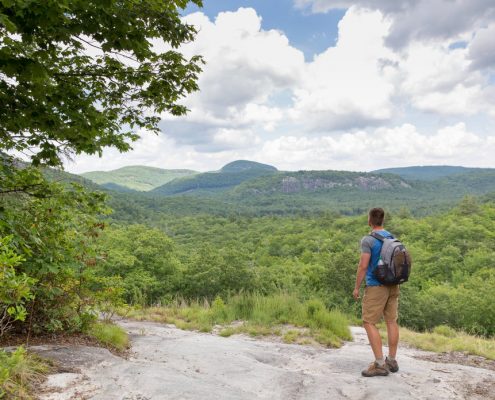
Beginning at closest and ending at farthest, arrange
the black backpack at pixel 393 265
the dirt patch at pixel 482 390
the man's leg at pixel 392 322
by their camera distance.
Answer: the dirt patch at pixel 482 390 → the black backpack at pixel 393 265 → the man's leg at pixel 392 322

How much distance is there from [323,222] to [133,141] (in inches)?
3928

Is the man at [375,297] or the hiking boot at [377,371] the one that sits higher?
the man at [375,297]

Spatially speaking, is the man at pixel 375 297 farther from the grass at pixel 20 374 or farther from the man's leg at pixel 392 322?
the grass at pixel 20 374

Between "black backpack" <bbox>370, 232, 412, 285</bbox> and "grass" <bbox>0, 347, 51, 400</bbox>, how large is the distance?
12.9 feet

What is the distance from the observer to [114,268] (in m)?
24.2

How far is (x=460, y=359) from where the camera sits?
657 centimetres

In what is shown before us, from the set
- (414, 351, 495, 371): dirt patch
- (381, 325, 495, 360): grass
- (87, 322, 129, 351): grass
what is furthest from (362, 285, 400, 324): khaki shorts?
(87, 322, 129, 351): grass

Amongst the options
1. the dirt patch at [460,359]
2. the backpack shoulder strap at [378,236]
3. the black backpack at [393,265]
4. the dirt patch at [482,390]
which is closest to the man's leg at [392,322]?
the black backpack at [393,265]

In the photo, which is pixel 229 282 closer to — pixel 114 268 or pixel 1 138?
pixel 114 268

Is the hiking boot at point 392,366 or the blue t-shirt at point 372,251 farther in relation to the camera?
the hiking boot at point 392,366

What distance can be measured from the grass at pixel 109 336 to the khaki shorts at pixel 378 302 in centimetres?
364

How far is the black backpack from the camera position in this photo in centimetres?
475

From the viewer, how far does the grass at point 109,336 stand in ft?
18.9

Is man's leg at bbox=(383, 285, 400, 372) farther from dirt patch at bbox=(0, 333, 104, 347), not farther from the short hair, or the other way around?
dirt patch at bbox=(0, 333, 104, 347)
